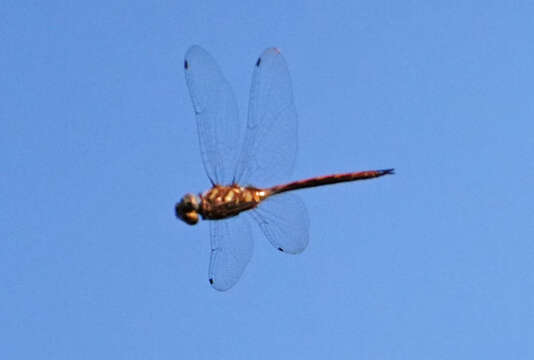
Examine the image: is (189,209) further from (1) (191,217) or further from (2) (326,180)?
(2) (326,180)

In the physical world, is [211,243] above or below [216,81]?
below

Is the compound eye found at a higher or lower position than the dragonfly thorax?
lower

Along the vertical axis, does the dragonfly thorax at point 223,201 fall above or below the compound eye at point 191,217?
above

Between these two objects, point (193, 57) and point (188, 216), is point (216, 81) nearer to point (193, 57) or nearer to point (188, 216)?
point (193, 57)

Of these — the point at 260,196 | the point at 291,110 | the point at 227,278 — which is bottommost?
the point at 227,278

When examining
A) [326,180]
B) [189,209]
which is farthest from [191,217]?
[326,180]

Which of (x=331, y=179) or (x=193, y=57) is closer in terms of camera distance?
(x=193, y=57)

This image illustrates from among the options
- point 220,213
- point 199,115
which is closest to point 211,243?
point 220,213

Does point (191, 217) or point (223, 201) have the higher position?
point (223, 201)
